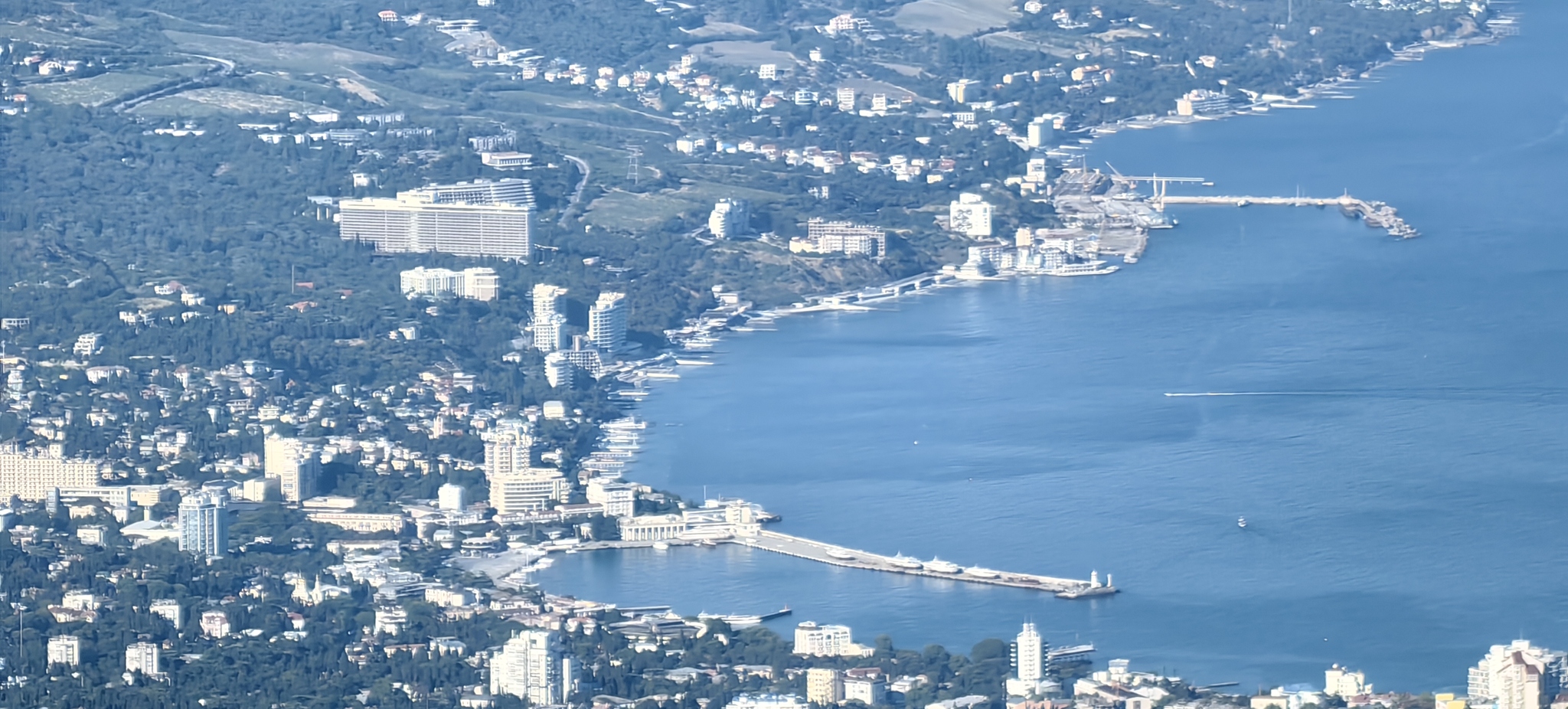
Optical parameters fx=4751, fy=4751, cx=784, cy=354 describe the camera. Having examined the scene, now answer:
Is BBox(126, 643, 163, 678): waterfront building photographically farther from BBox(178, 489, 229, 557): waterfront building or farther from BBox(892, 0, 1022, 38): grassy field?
BBox(892, 0, 1022, 38): grassy field

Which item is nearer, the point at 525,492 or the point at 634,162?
the point at 525,492

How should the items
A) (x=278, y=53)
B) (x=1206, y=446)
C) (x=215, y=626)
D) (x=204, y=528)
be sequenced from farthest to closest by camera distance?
(x=278, y=53)
(x=1206, y=446)
(x=204, y=528)
(x=215, y=626)

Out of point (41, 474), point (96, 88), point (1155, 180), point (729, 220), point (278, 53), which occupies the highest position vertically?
point (278, 53)

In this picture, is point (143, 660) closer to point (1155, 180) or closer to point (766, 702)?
point (766, 702)

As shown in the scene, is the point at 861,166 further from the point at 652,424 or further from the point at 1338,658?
the point at 1338,658

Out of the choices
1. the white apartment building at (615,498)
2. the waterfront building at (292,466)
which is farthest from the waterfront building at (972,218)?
the white apartment building at (615,498)

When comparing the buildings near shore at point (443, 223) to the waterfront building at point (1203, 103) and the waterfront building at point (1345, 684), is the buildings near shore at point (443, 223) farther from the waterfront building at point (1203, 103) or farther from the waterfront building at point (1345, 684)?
the waterfront building at point (1345, 684)

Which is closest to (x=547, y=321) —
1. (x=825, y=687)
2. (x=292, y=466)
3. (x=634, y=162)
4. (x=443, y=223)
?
(x=443, y=223)
